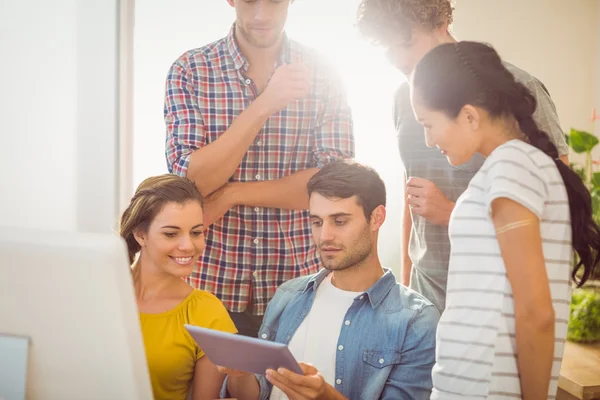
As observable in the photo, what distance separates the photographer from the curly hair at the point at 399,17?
124 centimetres

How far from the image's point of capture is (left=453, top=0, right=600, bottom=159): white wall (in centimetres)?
140

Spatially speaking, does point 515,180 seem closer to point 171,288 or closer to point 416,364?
point 416,364

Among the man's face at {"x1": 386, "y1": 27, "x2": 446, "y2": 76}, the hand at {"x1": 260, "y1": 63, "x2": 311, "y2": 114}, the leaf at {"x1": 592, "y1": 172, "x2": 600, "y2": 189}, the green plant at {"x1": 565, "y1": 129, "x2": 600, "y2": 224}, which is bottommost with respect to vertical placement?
the leaf at {"x1": 592, "y1": 172, "x2": 600, "y2": 189}

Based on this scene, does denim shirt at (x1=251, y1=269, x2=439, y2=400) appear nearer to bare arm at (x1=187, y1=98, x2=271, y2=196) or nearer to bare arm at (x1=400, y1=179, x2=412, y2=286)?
bare arm at (x1=400, y1=179, x2=412, y2=286)

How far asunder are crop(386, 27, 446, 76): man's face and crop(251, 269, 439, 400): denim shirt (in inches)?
16.6

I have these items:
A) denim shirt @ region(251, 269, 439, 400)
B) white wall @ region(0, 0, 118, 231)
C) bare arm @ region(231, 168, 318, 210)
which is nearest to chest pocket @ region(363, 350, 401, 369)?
denim shirt @ region(251, 269, 439, 400)

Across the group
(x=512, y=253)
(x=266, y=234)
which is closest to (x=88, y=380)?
(x=512, y=253)

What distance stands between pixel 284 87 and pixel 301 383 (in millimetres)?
632

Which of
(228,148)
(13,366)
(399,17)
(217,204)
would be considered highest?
(399,17)

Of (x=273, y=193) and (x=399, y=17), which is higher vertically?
(x=399, y=17)

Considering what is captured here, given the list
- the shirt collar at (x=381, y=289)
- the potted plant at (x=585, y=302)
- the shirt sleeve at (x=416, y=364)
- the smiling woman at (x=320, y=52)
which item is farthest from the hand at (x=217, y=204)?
the potted plant at (x=585, y=302)

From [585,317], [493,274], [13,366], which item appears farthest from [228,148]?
[585,317]

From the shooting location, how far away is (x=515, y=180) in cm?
99

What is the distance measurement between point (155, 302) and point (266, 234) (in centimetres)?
29
